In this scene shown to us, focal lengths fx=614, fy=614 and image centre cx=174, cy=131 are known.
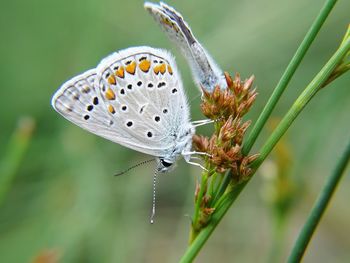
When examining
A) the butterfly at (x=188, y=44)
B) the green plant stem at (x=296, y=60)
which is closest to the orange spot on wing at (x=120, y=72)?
the butterfly at (x=188, y=44)

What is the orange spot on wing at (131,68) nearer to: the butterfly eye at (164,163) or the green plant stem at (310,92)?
the butterfly eye at (164,163)

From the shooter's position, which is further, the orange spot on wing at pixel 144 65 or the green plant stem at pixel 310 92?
the orange spot on wing at pixel 144 65

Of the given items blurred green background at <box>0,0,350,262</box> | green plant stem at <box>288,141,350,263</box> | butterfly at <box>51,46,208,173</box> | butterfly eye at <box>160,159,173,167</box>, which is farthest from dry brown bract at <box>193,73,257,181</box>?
blurred green background at <box>0,0,350,262</box>

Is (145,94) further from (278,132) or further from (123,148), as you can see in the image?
(123,148)

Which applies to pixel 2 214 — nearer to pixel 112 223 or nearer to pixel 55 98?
pixel 112 223

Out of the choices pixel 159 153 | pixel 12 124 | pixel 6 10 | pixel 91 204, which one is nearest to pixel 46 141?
pixel 12 124

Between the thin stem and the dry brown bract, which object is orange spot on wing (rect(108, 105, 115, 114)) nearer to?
the dry brown bract

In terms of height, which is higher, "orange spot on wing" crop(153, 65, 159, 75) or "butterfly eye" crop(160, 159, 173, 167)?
"orange spot on wing" crop(153, 65, 159, 75)
